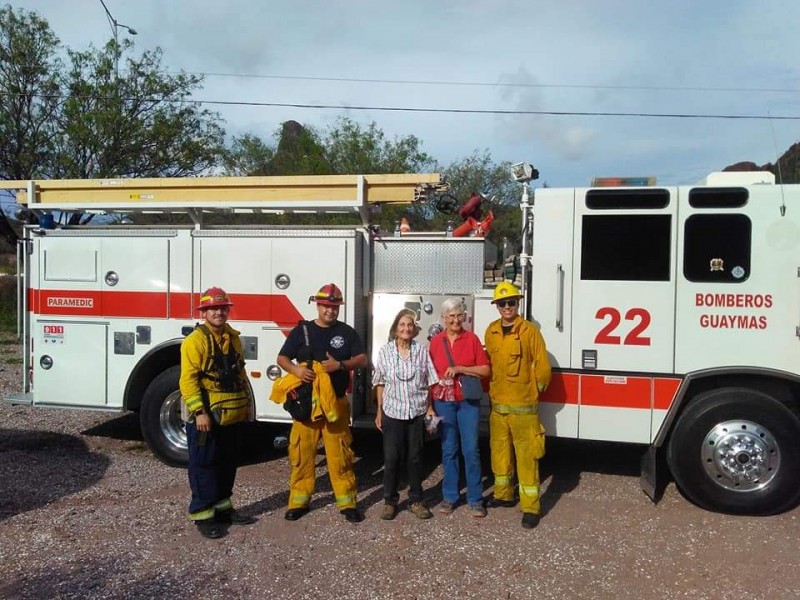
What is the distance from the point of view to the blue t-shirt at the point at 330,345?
16.6 feet

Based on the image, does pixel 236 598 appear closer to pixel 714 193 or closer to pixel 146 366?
pixel 146 366

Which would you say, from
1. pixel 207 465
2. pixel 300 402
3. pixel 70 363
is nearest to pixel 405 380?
pixel 300 402

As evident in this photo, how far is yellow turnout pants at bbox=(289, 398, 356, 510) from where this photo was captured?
505 cm

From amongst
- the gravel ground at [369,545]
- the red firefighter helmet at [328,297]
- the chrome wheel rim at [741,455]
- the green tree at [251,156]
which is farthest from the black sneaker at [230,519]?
the green tree at [251,156]

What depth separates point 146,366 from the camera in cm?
637

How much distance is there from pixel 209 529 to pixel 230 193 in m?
2.96

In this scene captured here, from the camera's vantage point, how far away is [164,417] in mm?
6332

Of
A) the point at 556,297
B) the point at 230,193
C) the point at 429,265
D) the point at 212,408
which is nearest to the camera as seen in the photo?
the point at 212,408

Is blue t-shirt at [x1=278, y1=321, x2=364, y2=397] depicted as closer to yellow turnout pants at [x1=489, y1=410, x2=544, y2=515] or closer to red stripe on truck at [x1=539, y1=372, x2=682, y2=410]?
yellow turnout pants at [x1=489, y1=410, x2=544, y2=515]

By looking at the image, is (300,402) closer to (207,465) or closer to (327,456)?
(327,456)

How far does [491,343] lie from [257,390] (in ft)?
7.46

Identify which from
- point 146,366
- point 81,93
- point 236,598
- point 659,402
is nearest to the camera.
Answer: point 236,598

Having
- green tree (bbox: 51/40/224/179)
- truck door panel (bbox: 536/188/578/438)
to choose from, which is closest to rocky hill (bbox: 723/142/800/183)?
truck door panel (bbox: 536/188/578/438)

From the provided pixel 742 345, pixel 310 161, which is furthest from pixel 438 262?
pixel 310 161
